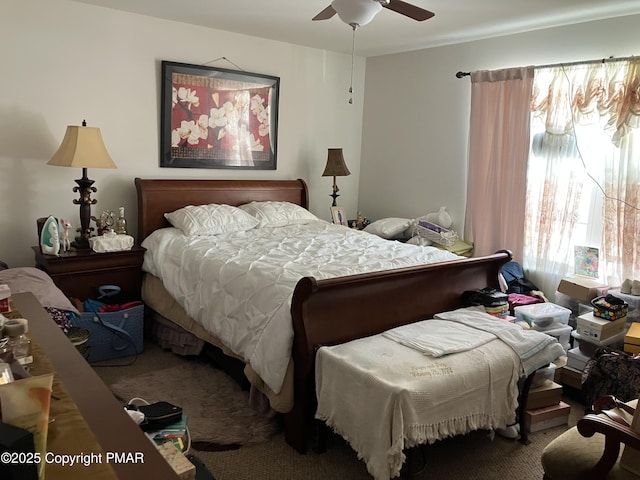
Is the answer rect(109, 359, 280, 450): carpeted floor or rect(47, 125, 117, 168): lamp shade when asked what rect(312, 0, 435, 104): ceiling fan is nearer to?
rect(47, 125, 117, 168): lamp shade

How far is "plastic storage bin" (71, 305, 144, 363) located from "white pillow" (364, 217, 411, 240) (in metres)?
2.10

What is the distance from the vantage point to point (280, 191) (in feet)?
14.9

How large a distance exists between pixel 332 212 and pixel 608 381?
106 inches

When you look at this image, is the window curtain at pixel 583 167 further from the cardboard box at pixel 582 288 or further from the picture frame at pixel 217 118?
the picture frame at pixel 217 118

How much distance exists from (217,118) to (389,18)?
160 cm

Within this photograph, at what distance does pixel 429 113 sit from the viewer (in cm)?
454

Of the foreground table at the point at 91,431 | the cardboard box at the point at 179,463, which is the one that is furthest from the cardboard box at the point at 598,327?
the foreground table at the point at 91,431

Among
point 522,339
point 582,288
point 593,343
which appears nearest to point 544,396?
point 522,339

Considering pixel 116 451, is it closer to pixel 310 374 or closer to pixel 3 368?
pixel 3 368

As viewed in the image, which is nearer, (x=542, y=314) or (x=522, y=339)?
(x=522, y=339)

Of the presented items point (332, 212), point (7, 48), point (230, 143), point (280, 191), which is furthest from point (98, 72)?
point (332, 212)

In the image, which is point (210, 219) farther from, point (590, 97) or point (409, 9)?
point (590, 97)

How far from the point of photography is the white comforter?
238 centimetres

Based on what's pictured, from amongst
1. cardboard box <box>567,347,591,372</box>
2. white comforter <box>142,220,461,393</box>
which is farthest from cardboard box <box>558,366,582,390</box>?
white comforter <box>142,220,461,393</box>
